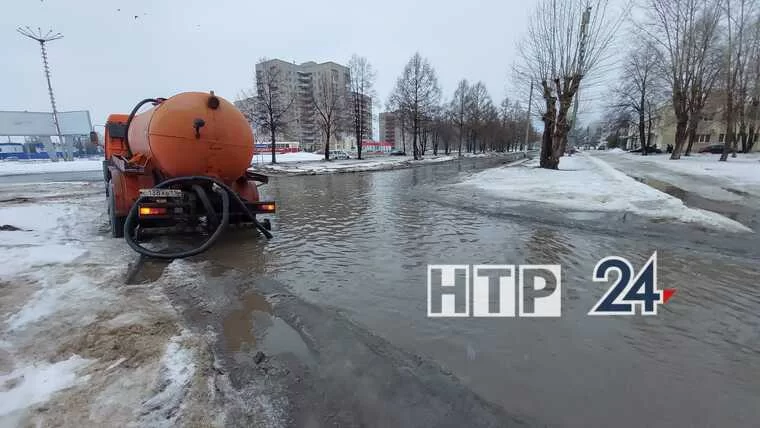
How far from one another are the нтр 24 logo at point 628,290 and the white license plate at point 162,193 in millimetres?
6498

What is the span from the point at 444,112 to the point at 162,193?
61.7 meters

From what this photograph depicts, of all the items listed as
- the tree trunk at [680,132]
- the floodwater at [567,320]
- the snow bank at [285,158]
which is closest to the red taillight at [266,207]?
the floodwater at [567,320]

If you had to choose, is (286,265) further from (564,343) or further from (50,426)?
(564,343)

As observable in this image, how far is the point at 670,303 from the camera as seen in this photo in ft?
14.2

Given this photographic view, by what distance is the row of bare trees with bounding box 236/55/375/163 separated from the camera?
3809 cm

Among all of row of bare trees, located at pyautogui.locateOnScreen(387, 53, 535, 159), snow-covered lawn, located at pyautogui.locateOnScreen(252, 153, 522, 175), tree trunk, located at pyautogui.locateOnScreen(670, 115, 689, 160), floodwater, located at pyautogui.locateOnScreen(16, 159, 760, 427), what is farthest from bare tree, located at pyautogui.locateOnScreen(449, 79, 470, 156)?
floodwater, located at pyautogui.locateOnScreen(16, 159, 760, 427)

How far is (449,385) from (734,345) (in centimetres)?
283

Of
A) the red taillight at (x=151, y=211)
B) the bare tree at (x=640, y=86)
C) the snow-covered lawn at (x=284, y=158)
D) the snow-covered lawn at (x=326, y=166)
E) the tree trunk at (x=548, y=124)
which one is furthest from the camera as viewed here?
the snow-covered lawn at (x=284, y=158)

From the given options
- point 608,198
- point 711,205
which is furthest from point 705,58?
point 608,198

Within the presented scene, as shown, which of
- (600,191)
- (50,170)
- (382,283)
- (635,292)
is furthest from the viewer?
(50,170)

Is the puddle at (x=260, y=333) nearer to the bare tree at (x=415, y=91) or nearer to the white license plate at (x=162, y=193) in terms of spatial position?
the white license plate at (x=162, y=193)

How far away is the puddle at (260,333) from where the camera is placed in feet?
11.3

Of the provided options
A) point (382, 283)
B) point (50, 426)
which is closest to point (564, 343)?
point (382, 283)

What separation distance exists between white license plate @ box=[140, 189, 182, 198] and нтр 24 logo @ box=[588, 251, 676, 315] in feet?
21.3
